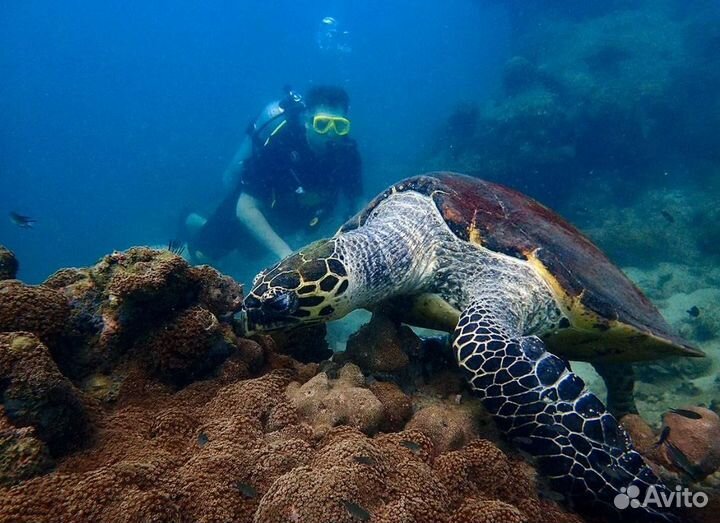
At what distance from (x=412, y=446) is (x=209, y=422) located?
0.95 metres

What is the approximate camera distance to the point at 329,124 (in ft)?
28.2

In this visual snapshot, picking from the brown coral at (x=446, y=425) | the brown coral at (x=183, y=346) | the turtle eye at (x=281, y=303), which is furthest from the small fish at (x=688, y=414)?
the brown coral at (x=183, y=346)

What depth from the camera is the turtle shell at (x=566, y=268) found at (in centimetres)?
311

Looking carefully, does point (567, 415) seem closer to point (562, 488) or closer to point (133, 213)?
point (562, 488)

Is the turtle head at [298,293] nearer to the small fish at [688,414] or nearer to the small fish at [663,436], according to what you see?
the small fish at [663,436]

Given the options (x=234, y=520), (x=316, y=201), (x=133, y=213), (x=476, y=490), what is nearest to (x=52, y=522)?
(x=234, y=520)

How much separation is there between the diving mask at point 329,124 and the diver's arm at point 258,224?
2258mm

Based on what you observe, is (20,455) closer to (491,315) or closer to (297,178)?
(491,315)

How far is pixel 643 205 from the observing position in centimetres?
1466

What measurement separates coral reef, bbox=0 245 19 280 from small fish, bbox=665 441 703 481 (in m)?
4.21

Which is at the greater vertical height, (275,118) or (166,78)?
(166,78)

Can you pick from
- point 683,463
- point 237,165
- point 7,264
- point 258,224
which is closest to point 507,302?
point 683,463

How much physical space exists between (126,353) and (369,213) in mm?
2611

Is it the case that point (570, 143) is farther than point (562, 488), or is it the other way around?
point (570, 143)
